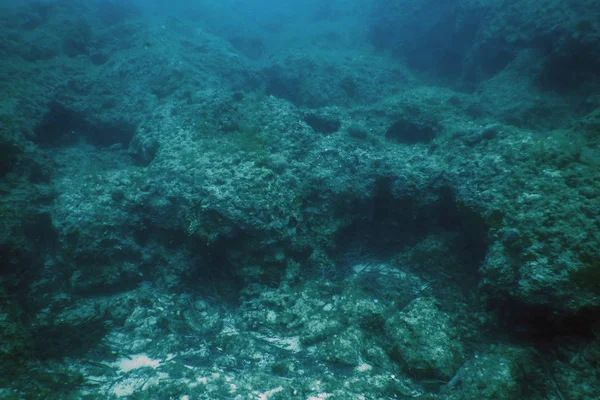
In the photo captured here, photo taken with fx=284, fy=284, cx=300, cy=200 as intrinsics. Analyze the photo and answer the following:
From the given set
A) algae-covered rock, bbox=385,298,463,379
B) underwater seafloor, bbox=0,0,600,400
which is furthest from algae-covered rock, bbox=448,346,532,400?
algae-covered rock, bbox=385,298,463,379

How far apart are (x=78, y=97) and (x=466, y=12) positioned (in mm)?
13127

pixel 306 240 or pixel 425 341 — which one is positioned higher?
pixel 306 240

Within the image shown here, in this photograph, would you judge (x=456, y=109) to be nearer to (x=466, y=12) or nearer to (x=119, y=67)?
(x=466, y=12)

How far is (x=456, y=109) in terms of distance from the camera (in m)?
6.53

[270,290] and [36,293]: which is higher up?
[270,290]

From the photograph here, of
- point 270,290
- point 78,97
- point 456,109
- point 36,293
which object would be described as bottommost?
point 36,293

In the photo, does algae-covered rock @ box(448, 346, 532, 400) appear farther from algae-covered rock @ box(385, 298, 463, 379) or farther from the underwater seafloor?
algae-covered rock @ box(385, 298, 463, 379)

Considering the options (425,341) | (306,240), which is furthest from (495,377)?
(306,240)

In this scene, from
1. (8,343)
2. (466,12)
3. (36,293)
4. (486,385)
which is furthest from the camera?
(466,12)

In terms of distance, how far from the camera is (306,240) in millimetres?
4551

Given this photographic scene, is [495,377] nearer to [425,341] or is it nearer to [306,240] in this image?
[425,341]

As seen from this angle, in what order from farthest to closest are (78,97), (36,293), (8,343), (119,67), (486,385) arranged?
(119,67) → (78,97) → (36,293) → (8,343) → (486,385)

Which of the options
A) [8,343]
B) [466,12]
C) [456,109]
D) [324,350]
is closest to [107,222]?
[8,343]

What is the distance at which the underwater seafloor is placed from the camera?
2984mm
